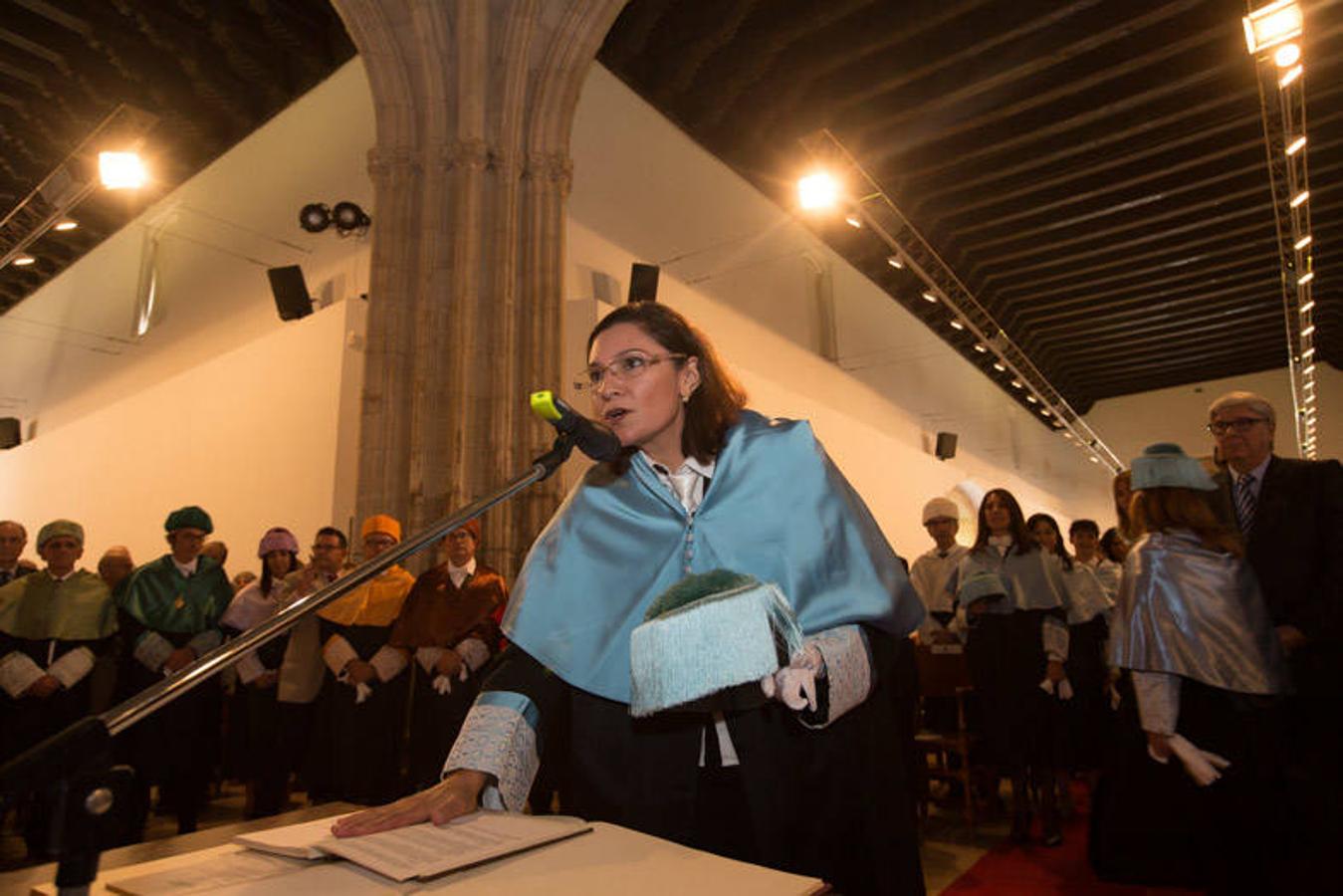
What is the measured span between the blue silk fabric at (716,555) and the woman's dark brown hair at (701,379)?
0.06 metres

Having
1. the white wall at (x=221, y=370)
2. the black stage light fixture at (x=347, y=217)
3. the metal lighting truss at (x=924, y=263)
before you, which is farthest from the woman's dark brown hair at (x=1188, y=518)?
the metal lighting truss at (x=924, y=263)

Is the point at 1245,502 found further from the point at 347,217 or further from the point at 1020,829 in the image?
the point at 347,217

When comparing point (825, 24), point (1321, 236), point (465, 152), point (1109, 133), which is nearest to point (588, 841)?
point (465, 152)

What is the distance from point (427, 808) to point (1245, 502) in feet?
10.1

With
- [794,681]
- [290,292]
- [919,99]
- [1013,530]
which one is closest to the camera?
[794,681]

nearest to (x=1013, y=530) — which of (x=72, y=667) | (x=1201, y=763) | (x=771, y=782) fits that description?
(x=1201, y=763)

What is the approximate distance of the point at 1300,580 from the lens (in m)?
2.73

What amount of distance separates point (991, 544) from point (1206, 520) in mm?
2260

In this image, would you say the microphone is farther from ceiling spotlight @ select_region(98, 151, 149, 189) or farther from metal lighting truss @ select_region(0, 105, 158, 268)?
metal lighting truss @ select_region(0, 105, 158, 268)

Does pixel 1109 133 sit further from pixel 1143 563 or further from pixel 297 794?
pixel 297 794

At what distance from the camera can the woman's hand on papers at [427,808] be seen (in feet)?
3.31

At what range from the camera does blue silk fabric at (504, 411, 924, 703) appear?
4.44 ft

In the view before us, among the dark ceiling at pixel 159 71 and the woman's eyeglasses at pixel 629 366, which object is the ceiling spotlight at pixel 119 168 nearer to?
the dark ceiling at pixel 159 71

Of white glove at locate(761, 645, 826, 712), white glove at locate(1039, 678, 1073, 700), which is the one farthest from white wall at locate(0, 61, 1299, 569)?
white glove at locate(761, 645, 826, 712)
